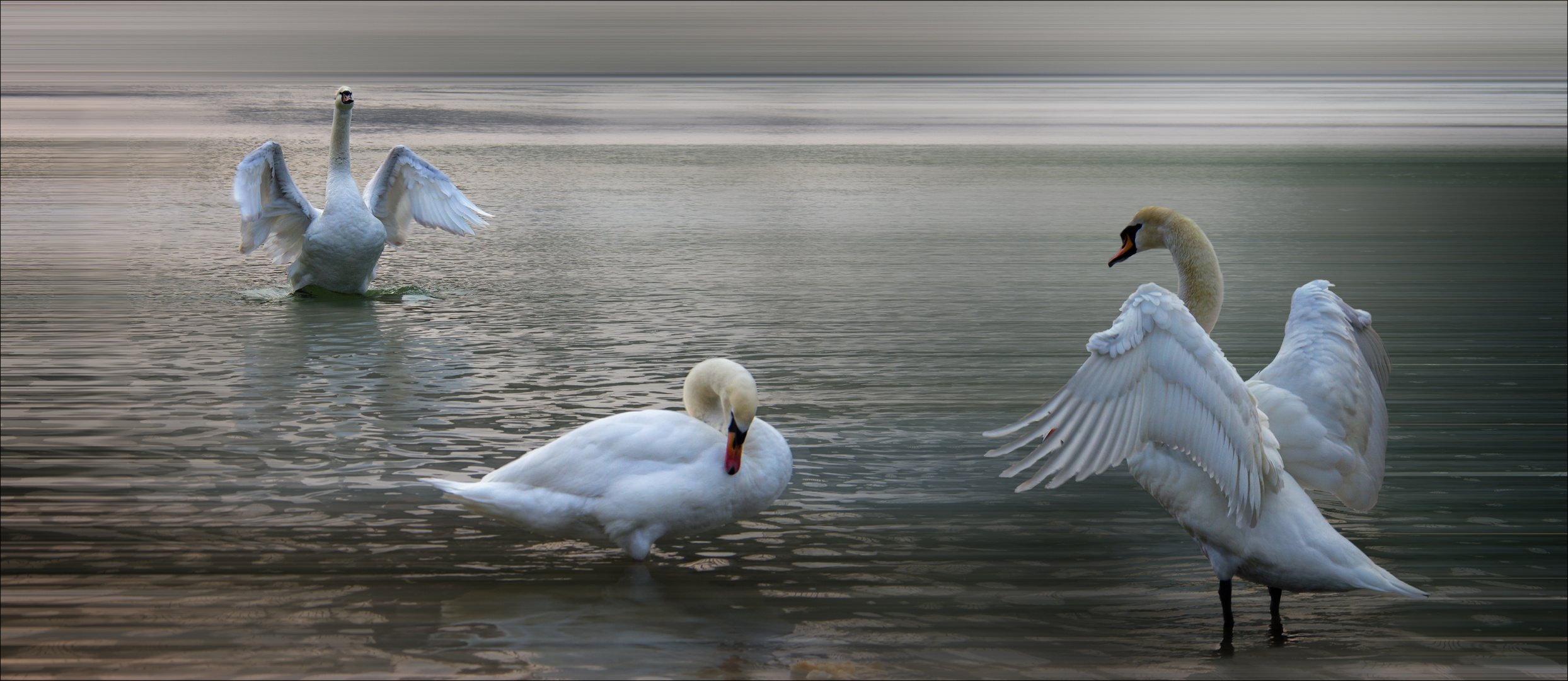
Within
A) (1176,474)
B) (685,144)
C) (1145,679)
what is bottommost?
(1145,679)

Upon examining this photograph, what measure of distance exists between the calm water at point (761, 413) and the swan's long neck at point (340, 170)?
2.88 ft

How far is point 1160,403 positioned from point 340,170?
8.66 metres

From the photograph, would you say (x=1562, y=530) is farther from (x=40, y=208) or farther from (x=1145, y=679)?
(x=40, y=208)

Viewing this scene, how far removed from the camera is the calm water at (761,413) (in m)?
4.50

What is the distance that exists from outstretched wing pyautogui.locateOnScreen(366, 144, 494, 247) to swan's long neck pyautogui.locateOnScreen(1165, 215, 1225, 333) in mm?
7643

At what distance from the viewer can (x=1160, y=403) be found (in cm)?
439

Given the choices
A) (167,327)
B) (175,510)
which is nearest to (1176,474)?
(175,510)

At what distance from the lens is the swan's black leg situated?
14.9ft

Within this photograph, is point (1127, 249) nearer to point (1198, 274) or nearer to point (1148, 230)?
point (1148, 230)

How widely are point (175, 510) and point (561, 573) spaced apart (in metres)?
1.81

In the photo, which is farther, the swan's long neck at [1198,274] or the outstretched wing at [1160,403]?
the swan's long neck at [1198,274]

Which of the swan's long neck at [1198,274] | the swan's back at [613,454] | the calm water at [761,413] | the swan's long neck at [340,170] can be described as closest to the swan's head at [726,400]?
the swan's back at [613,454]

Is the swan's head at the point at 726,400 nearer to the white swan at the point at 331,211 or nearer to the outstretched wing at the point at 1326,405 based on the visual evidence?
the outstretched wing at the point at 1326,405

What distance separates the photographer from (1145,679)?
166 inches
